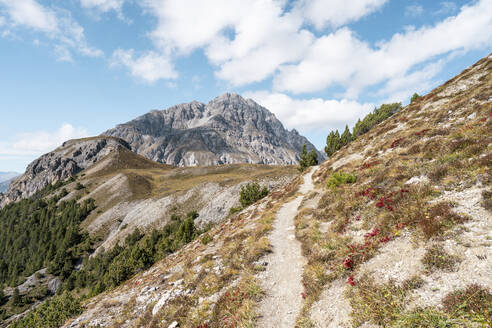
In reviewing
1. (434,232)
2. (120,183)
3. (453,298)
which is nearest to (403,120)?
(434,232)

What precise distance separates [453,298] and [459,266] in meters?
→ 1.68

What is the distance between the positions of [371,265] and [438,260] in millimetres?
2352

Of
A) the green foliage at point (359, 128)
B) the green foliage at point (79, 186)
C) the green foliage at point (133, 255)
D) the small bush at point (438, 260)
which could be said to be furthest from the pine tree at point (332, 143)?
the green foliage at point (79, 186)

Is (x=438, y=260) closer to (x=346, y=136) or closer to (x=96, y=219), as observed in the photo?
(x=346, y=136)

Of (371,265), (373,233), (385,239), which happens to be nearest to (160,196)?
(373,233)

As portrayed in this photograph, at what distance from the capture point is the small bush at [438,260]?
22.7 feet

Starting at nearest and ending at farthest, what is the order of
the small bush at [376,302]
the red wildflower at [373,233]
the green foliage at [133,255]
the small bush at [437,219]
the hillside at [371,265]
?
the small bush at [376,302] < the hillside at [371,265] < the small bush at [437,219] < the red wildflower at [373,233] < the green foliage at [133,255]

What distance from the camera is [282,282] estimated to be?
11.1 meters

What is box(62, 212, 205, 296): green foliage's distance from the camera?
42594 mm

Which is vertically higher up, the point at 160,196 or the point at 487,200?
the point at 487,200

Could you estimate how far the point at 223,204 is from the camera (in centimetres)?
6272

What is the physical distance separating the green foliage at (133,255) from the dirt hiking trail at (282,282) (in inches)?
1350

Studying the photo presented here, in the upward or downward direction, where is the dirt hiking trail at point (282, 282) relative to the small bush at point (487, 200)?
Result: downward

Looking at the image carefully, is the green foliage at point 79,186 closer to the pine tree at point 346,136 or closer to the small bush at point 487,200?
the pine tree at point 346,136
